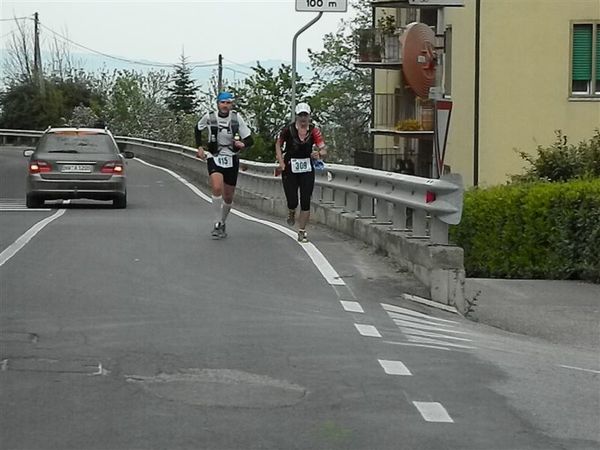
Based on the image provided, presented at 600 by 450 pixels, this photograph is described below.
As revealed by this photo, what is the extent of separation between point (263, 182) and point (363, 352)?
17.1 metres

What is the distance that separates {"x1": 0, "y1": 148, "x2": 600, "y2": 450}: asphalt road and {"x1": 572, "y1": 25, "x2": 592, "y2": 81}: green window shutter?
18.5m

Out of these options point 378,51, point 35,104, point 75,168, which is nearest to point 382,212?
point 75,168

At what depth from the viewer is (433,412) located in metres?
7.27

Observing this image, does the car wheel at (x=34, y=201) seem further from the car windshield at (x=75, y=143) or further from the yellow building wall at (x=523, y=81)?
the yellow building wall at (x=523, y=81)

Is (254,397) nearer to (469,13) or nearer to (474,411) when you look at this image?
(474,411)

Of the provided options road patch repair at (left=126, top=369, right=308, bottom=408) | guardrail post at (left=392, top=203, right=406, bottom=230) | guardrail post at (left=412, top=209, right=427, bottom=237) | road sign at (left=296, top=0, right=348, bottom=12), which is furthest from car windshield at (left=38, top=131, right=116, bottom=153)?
road patch repair at (left=126, top=369, right=308, bottom=408)

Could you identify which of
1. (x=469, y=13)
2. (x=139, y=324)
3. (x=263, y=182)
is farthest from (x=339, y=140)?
(x=139, y=324)

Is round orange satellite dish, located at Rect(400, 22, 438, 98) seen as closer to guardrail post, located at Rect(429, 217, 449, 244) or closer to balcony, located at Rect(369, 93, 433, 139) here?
balcony, located at Rect(369, 93, 433, 139)

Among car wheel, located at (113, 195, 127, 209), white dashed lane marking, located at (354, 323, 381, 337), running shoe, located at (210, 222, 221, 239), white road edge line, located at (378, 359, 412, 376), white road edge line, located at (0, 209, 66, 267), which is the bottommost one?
car wheel, located at (113, 195, 127, 209)

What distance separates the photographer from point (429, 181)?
12359 mm

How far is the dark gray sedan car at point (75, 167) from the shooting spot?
23.3m

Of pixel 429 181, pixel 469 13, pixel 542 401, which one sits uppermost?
pixel 469 13

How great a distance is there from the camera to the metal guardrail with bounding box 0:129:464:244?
38.7 ft

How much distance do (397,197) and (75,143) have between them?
1131 centimetres
